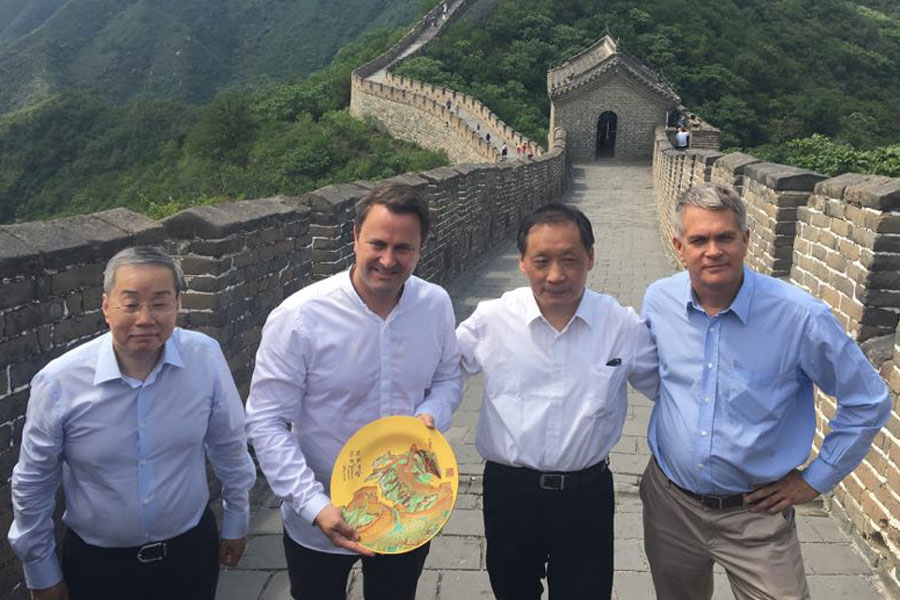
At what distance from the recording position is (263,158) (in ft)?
127

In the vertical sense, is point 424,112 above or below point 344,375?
above

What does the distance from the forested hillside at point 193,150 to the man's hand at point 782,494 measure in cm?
2744

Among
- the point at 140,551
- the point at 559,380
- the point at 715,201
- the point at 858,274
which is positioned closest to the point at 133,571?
the point at 140,551

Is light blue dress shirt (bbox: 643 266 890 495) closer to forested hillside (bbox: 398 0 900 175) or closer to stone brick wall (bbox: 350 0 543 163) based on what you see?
stone brick wall (bbox: 350 0 543 163)

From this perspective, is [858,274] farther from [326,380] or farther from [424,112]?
[424,112]

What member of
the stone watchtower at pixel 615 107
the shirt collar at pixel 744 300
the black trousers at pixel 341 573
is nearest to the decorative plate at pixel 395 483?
the black trousers at pixel 341 573

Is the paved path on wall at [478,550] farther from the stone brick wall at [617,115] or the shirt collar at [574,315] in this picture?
the stone brick wall at [617,115]

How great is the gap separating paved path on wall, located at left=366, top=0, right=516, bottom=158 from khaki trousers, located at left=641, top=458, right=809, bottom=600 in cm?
2584

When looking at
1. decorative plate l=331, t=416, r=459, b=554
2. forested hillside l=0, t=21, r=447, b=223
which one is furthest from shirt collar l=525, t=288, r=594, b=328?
forested hillside l=0, t=21, r=447, b=223

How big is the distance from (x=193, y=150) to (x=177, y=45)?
48.2 m

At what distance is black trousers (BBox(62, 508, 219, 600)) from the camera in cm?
237

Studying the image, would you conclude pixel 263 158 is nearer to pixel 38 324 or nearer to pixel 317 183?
pixel 317 183

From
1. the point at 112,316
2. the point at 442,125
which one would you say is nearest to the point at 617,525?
the point at 112,316

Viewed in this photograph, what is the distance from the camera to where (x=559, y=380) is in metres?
2.48
